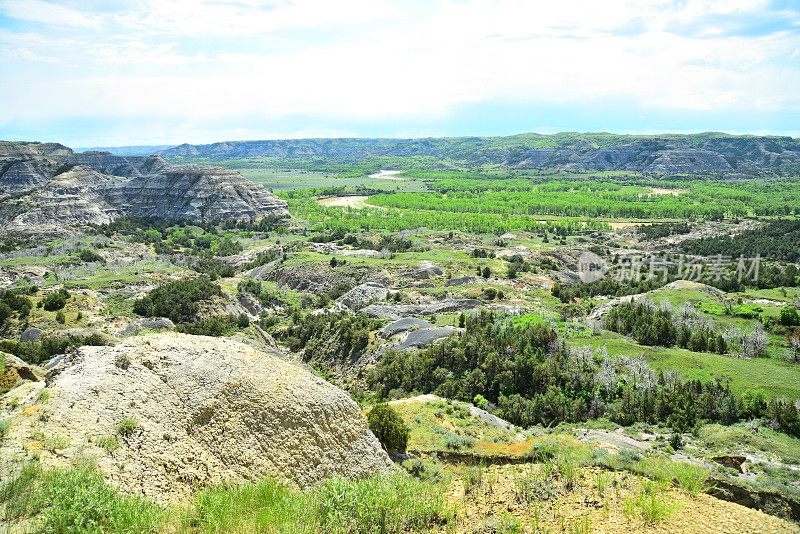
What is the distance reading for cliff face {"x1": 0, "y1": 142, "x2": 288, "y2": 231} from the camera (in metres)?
150

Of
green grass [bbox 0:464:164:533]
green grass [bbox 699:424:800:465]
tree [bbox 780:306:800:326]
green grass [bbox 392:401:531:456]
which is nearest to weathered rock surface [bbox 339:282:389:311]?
green grass [bbox 392:401:531:456]

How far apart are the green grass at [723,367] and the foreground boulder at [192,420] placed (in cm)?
3300

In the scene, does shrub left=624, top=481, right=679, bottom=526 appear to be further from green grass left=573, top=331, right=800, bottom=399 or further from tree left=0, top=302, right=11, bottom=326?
tree left=0, top=302, right=11, bottom=326

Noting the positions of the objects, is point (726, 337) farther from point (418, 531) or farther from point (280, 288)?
point (280, 288)

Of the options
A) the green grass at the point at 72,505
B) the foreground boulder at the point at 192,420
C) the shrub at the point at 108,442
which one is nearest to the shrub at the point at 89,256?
the foreground boulder at the point at 192,420

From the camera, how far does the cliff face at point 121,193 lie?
150 m

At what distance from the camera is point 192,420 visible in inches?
757

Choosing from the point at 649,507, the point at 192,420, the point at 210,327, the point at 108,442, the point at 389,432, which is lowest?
the point at 210,327

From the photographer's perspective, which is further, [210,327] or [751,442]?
[210,327]

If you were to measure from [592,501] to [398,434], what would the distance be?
31.7ft

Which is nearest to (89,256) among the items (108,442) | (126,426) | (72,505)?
(126,426)

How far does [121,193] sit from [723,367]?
167411 millimetres

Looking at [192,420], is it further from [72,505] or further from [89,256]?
[89,256]

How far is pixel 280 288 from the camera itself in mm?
95812
